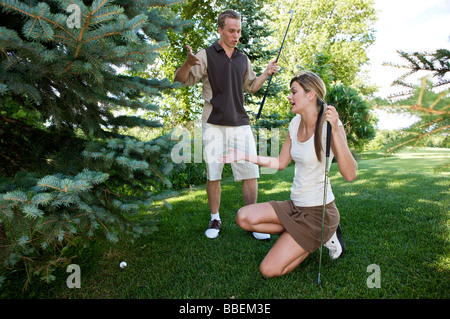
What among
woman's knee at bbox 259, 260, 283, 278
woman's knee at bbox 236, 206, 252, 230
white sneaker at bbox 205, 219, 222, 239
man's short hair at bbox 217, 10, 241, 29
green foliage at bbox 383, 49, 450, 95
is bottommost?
white sneaker at bbox 205, 219, 222, 239

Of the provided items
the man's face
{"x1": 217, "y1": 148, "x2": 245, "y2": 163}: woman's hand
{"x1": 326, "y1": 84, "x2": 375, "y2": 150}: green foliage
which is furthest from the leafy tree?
{"x1": 217, "y1": 148, "x2": 245, "y2": 163}: woman's hand

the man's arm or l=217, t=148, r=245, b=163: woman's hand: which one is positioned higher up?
the man's arm

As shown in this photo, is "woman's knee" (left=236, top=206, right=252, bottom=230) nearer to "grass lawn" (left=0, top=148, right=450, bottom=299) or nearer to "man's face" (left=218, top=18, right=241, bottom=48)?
"grass lawn" (left=0, top=148, right=450, bottom=299)

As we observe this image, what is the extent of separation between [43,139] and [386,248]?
312cm

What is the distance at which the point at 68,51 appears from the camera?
1.66m

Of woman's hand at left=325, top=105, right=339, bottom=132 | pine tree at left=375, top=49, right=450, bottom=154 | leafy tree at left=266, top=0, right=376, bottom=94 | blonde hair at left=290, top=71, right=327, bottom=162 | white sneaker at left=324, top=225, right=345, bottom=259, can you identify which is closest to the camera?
pine tree at left=375, top=49, right=450, bottom=154

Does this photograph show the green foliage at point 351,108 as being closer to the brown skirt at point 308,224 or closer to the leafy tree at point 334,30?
the brown skirt at point 308,224

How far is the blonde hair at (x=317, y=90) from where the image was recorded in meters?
2.10

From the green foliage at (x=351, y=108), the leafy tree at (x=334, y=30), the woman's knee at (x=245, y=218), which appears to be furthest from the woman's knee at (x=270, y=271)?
the leafy tree at (x=334, y=30)

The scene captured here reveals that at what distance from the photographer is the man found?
2852 mm

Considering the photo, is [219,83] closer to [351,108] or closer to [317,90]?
[317,90]

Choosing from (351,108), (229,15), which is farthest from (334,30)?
(229,15)
